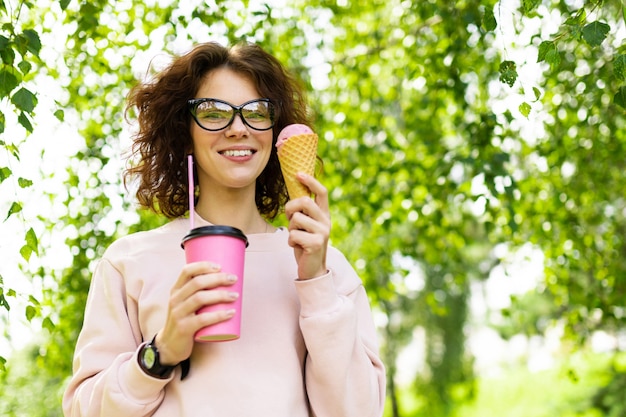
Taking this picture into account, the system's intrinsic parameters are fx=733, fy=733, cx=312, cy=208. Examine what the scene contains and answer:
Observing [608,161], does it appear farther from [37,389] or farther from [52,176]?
[37,389]

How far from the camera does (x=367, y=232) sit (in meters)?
5.56

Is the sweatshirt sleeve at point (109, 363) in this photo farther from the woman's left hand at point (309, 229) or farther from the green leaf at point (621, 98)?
the green leaf at point (621, 98)

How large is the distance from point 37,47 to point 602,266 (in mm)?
3902

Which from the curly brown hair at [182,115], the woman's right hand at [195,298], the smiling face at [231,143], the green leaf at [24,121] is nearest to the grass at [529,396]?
the curly brown hair at [182,115]

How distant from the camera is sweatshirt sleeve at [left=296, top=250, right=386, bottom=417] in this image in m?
1.53

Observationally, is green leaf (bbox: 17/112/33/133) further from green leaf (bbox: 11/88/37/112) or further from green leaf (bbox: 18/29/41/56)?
green leaf (bbox: 18/29/41/56)

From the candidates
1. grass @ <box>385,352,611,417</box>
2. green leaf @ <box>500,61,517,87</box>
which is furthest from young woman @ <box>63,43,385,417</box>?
grass @ <box>385,352,611,417</box>

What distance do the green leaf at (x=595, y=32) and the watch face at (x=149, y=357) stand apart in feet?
3.87

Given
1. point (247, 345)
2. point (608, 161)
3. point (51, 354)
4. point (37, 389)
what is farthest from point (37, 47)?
point (37, 389)

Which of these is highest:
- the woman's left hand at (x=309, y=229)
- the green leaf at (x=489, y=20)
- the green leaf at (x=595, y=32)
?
the green leaf at (x=489, y=20)

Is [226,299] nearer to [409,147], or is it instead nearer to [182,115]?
[182,115]

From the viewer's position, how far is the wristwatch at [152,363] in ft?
4.65

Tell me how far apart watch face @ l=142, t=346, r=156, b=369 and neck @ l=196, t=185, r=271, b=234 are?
1.40 feet

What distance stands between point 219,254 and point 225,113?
0.42 meters
